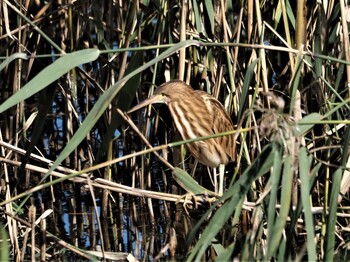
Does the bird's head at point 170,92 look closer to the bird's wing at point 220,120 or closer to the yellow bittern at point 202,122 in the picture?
the yellow bittern at point 202,122

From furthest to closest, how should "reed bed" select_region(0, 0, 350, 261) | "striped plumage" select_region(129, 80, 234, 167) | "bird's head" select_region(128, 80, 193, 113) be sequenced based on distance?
"striped plumage" select_region(129, 80, 234, 167) → "bird's head" select_region(128, 80, 193, 113) → "reed bed" select_region(0, 0, 350, 261)

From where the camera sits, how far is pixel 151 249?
344cm

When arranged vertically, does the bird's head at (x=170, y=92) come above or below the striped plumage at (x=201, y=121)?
above

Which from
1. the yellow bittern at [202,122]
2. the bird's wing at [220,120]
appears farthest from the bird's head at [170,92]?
the bird's wing at [220,120]

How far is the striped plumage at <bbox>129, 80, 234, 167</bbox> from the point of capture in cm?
351

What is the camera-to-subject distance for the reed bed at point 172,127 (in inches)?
101

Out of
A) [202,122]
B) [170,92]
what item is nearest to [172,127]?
[202,122]

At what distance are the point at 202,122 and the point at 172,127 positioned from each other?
0.43m

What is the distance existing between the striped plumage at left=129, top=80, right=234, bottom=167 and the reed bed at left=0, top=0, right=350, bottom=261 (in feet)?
0.26

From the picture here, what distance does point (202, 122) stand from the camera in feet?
11.9

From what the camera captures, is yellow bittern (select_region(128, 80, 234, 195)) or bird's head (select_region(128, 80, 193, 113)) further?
yellow bittern (select_region(128, 80, 234, 195))

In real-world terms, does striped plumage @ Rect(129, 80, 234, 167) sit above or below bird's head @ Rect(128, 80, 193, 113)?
below

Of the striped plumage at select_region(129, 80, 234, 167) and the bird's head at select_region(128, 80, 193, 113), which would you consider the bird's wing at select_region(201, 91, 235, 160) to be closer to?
the striped plumage at select_region(129, 80, 234, 167)

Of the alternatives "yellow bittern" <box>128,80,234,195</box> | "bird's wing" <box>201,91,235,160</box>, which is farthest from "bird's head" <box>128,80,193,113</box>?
"bird's wing" <box>201,91,235,160</box>
